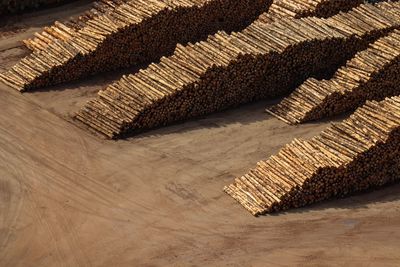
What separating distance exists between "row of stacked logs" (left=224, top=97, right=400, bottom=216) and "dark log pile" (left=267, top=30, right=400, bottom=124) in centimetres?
290

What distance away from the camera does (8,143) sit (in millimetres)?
23141

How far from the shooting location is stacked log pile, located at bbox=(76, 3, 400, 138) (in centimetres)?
2378

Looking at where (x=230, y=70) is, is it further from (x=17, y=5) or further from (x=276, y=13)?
(x=17, y=5)

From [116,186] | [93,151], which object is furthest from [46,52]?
[116,186]

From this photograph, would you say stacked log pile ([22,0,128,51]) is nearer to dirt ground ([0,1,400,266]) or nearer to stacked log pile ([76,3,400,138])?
dirt ground ([0,1,400,266])

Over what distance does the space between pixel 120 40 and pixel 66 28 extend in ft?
7.99

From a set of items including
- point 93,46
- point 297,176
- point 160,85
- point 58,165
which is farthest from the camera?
point 93,46

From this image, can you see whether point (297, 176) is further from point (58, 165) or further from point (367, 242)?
point (58, 165)

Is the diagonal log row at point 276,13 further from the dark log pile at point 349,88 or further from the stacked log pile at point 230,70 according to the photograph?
the dark log pile at point 349,88

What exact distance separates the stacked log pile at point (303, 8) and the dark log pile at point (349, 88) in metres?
3.49

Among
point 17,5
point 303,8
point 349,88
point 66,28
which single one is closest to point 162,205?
point 349,88

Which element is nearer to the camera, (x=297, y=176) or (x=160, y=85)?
(x=297, y=176)

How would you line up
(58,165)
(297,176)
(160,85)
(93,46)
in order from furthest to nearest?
(93,46)
(160,85)
(58,165)
(297,176)

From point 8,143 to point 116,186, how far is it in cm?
399
